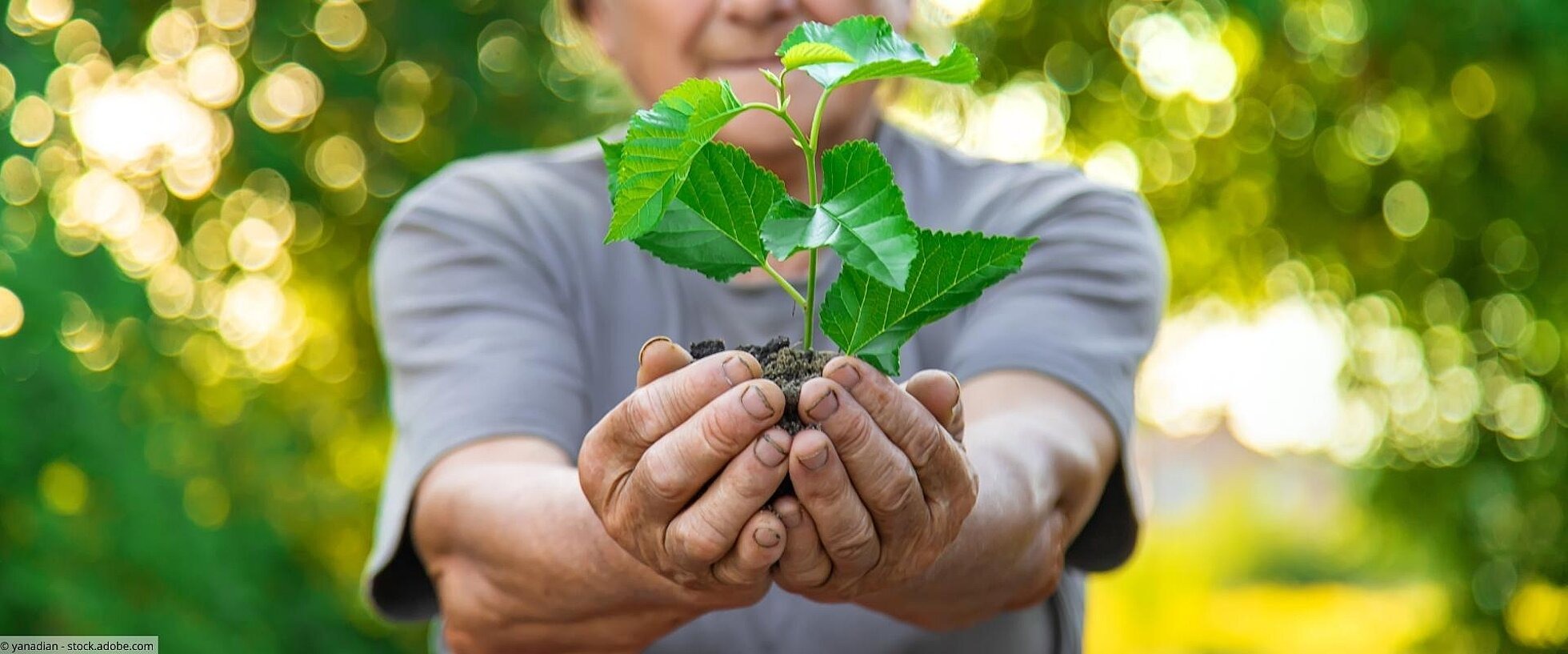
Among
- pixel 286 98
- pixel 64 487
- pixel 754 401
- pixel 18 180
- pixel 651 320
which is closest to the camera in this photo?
pixel 754 401

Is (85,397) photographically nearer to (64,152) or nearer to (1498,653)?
(64,152)

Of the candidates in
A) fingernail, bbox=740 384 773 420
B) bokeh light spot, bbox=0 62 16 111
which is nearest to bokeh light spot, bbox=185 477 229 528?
bokeh light spot, bbox=0 62 16 111

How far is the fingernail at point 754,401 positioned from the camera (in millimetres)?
775

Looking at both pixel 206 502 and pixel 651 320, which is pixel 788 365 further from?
pixel 206 502

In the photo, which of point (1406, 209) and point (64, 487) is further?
point (1406, 209)

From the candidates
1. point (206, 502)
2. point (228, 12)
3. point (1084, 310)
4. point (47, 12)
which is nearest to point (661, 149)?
point (1084, 310)

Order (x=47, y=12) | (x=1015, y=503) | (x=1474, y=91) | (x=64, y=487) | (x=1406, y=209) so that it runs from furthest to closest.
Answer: (x=1406, y=209) → (x=1474, y=91) → (x=47, y=12) → (x=64, y=487) → (x=1015, y=503)

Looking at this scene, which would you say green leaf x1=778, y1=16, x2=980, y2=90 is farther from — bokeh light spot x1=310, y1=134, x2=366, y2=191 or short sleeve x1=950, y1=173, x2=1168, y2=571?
bokeh light spot x1=310, y1=134, x2=366, y2=191

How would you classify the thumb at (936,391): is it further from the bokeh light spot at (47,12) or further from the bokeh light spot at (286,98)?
the bokeh light spot at (286,98)

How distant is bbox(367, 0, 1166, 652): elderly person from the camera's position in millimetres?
820

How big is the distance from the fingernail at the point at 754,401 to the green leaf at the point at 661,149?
104 millimetres

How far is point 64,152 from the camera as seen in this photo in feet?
8.59

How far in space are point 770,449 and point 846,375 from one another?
2.1 inches

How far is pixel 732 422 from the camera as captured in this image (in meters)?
0.78
